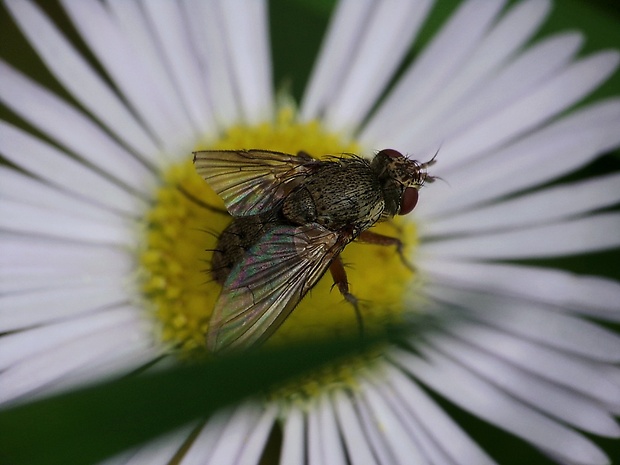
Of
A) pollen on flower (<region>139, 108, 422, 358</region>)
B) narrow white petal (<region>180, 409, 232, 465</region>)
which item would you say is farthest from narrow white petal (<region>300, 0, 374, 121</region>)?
narrow white petal (<region>180, 409, 232, 465</region>)

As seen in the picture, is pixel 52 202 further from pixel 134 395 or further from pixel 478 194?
pixel 134 395

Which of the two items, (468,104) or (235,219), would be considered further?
(468,104)

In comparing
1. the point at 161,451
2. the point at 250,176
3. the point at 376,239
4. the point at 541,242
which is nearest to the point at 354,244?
the point at 376,239

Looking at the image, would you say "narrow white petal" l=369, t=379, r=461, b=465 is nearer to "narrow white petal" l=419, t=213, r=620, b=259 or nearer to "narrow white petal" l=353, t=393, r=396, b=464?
"narrow white petal" l=353, t=393, r=396, b=464

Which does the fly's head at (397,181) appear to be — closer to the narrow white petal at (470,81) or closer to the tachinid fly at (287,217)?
the tachinid fly at (287,217)

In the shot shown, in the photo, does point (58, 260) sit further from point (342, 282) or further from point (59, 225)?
point (342, 282)

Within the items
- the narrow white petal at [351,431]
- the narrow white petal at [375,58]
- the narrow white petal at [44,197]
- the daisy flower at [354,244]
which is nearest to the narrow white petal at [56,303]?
the daisy flower at [354,244]

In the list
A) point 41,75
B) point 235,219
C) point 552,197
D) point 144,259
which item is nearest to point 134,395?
point 235,219

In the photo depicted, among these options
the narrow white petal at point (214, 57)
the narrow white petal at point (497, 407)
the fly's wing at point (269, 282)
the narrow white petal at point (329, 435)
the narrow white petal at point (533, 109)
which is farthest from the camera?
the narrow white petal at point (214, 57)
